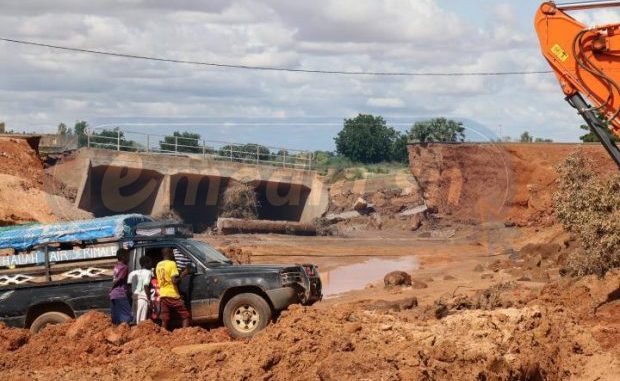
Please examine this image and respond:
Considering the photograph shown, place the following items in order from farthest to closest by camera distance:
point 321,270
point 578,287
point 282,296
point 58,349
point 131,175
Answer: point 131,175 < point 321,270 < point 578,287 < point 282,296 < point 58,349

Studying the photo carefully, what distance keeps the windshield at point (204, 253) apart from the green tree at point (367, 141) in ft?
170

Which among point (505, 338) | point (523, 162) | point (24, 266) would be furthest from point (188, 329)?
point (523, 162)

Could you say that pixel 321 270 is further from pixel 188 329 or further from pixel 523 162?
pixel 188 329

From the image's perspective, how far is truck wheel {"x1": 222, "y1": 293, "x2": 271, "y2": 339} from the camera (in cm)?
1384

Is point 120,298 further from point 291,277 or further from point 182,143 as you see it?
point 182,143

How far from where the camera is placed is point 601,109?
14.5 metres

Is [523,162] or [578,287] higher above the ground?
[523,162]

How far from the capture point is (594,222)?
1752cm

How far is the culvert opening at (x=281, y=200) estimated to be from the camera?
4406 centimetres

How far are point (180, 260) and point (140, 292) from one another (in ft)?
2.71

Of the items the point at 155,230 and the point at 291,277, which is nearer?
the point at 291,277

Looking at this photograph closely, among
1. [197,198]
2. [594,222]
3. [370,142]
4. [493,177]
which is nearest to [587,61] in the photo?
Result: [594,222]

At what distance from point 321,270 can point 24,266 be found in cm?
1453

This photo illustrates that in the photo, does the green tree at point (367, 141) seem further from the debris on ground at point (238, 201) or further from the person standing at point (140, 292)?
the person standing at point (140, 292)
